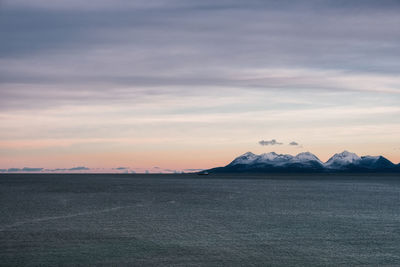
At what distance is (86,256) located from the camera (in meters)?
36.6

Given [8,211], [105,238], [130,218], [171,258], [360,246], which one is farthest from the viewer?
[8,211]

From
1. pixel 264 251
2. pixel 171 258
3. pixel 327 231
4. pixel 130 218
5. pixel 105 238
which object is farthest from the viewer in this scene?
pixel 130 218

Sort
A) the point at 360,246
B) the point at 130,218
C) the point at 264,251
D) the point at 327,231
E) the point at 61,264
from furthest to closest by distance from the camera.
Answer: the point at 130,218
the point at 327,231
the point at 360,246
the point at 264,251
the point at 61,264

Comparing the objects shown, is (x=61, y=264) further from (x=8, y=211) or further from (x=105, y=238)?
(x=8, y=211)

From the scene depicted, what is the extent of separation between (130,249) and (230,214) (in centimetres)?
3328

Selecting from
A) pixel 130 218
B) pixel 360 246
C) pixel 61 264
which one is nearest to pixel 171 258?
pixel 61 264

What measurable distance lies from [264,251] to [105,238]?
602 inches

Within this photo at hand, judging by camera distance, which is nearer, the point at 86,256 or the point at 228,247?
the point at 86,256

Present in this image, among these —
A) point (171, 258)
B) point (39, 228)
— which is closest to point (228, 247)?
point (171, 258)

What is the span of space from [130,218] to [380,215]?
119ft

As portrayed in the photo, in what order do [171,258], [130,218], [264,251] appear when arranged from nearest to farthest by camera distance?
1. [171,258]
2. [264,251]
3. [130,218]

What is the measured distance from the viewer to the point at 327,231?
52.6 meters

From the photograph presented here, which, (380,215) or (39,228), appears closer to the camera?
(39,228)

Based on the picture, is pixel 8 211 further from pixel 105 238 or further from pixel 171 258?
pixel 171 258
